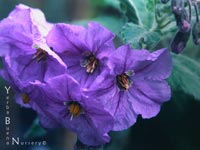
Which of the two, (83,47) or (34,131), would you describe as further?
(34,131)

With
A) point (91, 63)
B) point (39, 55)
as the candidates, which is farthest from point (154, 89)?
point (39, 55)

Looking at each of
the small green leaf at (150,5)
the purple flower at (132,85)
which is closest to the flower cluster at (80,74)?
the purple flower at (132,85)

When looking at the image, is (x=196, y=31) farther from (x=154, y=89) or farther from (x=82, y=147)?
(x=82, y=147)

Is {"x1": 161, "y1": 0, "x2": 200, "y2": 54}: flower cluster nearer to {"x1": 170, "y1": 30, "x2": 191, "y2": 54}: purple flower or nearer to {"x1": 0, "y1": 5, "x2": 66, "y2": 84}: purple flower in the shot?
{"x1": 170, "y1": 30, "x2": 191, "y2": 54}: purple flower

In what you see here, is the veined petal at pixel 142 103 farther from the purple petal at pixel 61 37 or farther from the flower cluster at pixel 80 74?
the purple petal at pixel 61 37

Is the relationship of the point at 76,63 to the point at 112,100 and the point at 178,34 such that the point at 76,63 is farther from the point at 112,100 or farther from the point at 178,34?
the point at 178,34

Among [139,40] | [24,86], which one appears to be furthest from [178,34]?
[24,86]
